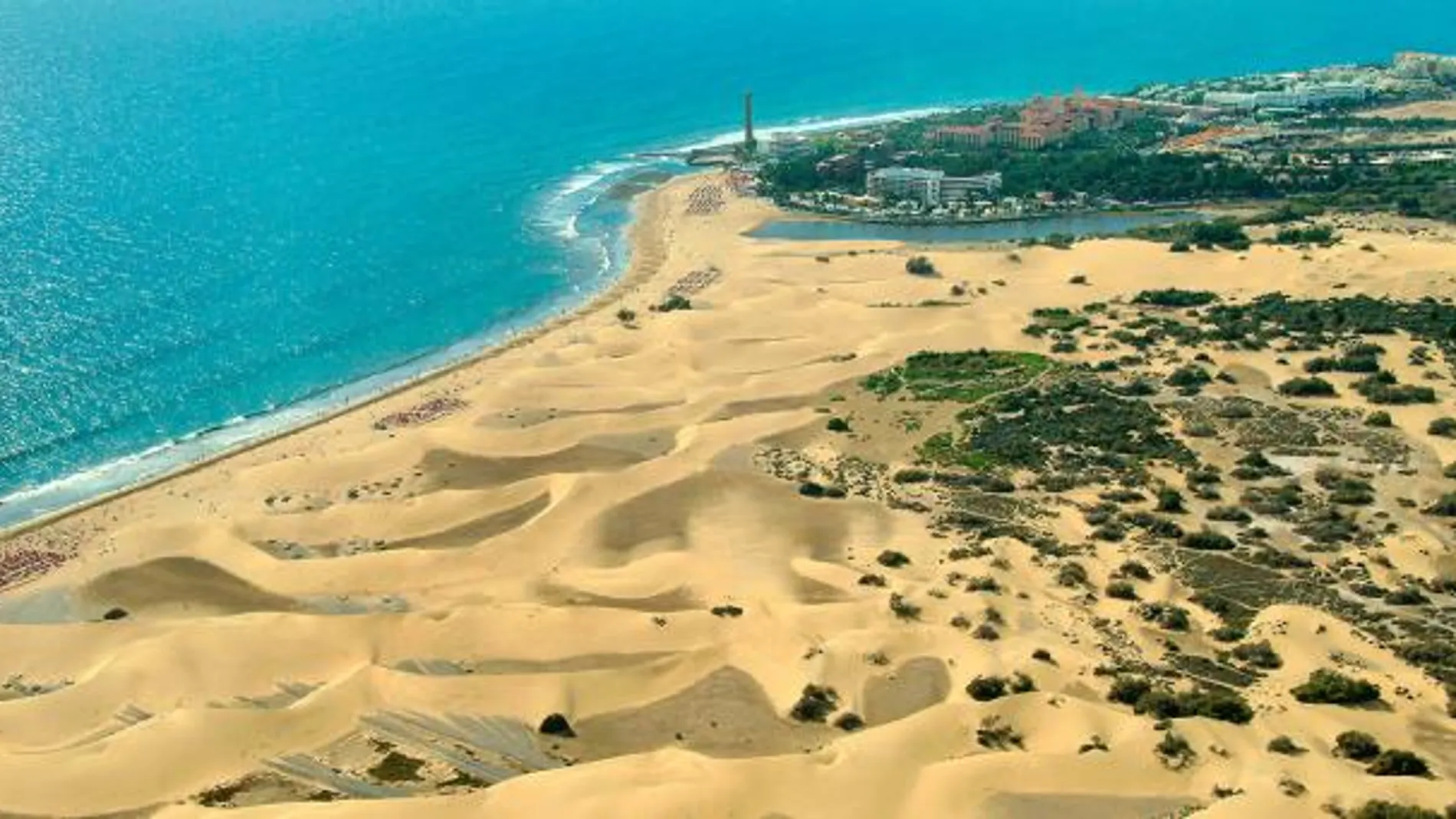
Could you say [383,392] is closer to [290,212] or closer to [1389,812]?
[290,212]

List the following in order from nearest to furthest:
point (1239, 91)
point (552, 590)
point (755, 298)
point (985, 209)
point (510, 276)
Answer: point (552, 590)
point (755, 298)
point (510, 276)
point (985, 209)
point (1239, 91)

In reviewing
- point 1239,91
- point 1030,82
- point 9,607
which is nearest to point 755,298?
point 9,607

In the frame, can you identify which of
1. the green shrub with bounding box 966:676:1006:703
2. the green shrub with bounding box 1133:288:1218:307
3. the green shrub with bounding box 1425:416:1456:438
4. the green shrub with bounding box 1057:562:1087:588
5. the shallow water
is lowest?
the green shrub with bounding box 966:676:1006:703

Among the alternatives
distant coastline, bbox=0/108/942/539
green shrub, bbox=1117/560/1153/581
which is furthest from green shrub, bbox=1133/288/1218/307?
green shrub, bbox=1117/560/1153/581

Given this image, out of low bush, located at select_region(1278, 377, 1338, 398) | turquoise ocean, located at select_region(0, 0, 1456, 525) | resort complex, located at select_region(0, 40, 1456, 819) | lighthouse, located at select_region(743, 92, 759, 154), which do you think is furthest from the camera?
lighthouse, located at select_region(743, 92, 759, 154)

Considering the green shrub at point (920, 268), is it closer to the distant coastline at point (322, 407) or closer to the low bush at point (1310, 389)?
the distant coastline at point (322, 407)

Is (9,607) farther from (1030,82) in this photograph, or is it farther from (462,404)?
(1030,82)

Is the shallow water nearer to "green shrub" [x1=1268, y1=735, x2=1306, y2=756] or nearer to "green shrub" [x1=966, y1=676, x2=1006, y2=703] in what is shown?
"green shrub" [x1=966, y1=676, x2=1006, y2=703]

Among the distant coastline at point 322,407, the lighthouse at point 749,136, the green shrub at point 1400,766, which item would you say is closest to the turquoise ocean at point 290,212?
the distant coastline at point 322,407
